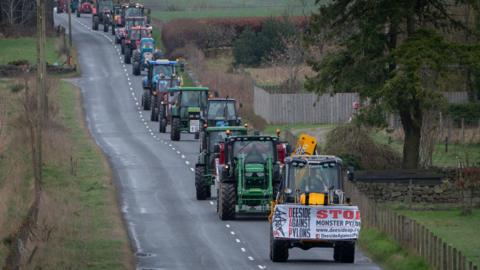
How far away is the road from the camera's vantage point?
33.8 meters

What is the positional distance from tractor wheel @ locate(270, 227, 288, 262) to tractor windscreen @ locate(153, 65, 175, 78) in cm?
4341

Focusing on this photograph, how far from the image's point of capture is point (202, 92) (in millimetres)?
63969

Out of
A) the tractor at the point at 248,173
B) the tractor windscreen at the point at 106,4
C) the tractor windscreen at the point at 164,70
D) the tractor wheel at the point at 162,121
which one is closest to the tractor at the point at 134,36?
the tractor windscreen at the point at 106,4

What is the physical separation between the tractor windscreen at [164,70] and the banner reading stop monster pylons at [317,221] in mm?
44563

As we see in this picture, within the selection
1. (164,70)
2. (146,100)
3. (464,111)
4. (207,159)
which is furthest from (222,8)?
(207,159)

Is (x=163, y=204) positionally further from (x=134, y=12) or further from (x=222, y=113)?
(x=134, y=12)

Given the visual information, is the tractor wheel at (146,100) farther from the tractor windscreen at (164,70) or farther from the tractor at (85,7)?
the tractor at (85,7)

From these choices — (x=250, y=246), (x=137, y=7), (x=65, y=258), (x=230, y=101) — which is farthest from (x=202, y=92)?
(x=137, y=7)

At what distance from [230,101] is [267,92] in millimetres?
15240

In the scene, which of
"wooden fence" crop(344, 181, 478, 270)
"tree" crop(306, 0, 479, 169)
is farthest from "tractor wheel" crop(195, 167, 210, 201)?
"tree" crop(306, 0, 479, 169)

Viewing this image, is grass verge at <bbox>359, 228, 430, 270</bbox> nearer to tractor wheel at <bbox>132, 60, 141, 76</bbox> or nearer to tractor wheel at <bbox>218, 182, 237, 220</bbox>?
tractor wheel at <bbox>218, 182, 237, 220</bbox>

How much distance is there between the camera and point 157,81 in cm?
7300

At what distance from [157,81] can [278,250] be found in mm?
41357

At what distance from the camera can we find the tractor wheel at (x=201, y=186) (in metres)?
45.1
